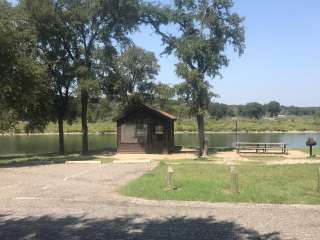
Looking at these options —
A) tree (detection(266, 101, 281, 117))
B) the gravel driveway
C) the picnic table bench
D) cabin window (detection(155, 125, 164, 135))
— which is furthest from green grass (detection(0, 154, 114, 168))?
tree (detection(266, 101, 281, 117))

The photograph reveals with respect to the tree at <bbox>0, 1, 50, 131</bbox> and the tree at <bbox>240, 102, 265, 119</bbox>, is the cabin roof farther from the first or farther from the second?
the tree at <bbox>240, 102, 265, 119</bbox>

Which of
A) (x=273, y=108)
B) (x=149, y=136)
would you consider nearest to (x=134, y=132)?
(x=149, y=136)

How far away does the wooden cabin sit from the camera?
31.0m

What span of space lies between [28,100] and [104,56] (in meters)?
8.02

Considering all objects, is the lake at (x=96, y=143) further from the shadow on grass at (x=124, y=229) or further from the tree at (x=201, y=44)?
the shadow on grass at (x=124, y=229)

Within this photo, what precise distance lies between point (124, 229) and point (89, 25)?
81.6 feet

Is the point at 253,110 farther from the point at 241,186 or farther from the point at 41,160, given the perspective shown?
the point at 241,186

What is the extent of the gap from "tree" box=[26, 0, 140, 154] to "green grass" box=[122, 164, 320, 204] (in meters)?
15.6

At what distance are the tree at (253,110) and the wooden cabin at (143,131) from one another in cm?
12307

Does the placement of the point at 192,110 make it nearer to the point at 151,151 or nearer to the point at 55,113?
the point at 151,151

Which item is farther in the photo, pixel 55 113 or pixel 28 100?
pixel 55 113

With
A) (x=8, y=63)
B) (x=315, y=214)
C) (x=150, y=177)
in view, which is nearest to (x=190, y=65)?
(x=8, y=63)

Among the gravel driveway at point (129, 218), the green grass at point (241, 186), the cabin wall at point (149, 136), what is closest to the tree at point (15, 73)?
the cabin wall at point (149, 136)

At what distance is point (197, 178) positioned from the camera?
1606 cm
